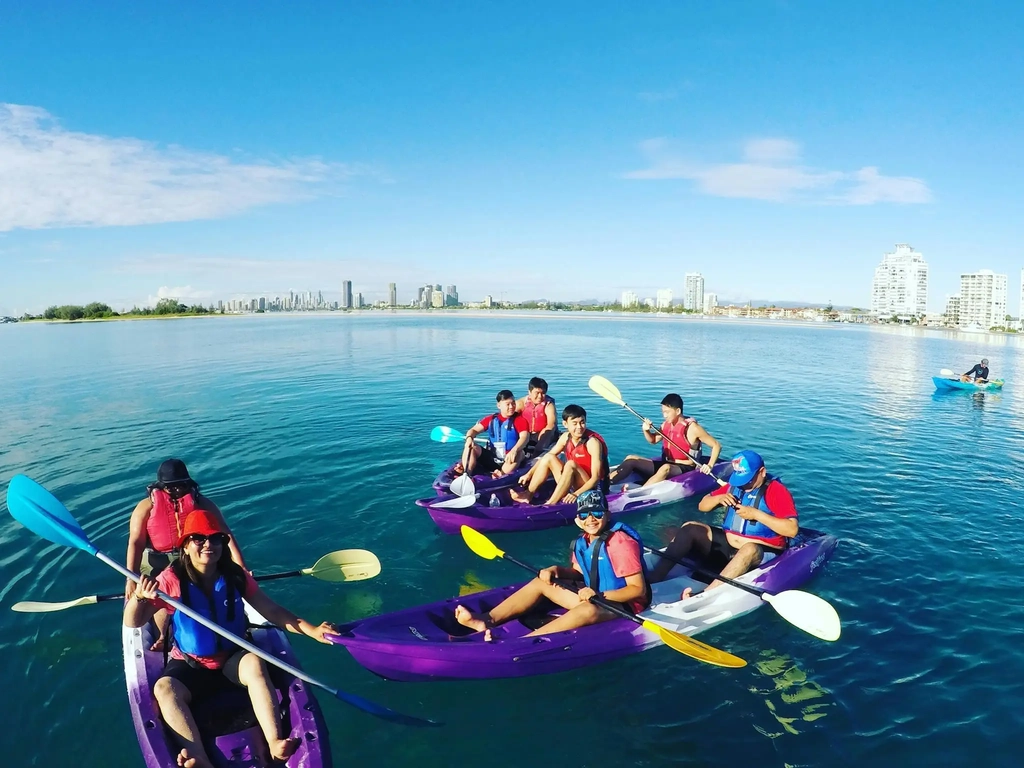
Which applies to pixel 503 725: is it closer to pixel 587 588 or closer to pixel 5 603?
pixel 587 588

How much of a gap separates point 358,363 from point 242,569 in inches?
1190

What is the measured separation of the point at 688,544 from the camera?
790 cm

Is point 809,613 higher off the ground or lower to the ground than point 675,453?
lower

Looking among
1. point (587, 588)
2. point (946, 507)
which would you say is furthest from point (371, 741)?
point (946, 507)

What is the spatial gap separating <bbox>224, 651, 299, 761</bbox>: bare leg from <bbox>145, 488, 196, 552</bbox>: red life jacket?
201cm

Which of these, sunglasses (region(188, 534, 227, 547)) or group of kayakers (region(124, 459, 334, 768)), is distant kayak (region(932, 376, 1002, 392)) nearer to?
group of kayakers (region(124, 459, 334, 768))

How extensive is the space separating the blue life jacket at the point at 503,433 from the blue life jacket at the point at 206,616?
721 cm

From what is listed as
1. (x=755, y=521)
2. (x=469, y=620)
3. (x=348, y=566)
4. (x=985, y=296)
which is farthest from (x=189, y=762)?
(x=985, y=296)

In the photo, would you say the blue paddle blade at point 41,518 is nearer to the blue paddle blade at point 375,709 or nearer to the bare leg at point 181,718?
the bare leg at point 181,718

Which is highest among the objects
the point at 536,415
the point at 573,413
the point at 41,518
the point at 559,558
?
the point at 573,413

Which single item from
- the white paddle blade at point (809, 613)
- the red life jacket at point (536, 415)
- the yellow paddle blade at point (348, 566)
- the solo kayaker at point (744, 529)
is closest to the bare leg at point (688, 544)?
the solo kayaker at point (744, 529)

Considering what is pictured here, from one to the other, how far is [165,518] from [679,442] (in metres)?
8.95

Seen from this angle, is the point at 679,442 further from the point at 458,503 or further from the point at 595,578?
the point at 595,578

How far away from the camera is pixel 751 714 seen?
5742 mm
